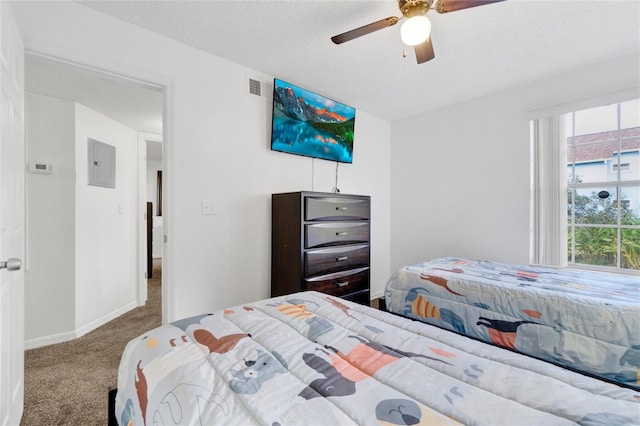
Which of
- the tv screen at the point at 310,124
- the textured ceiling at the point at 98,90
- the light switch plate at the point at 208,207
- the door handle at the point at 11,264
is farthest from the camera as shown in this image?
the tv screen at the point at 310,124

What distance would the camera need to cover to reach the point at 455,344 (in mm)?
1017

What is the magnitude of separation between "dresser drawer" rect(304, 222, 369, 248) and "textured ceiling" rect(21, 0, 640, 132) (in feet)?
4.60

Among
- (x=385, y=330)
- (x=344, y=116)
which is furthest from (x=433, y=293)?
(x=344, y=116)

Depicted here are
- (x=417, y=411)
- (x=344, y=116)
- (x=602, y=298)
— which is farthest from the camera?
(x=344, y=116)

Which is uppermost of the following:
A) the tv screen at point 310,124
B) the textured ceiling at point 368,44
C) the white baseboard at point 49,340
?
the textured ceiling at point 368,44

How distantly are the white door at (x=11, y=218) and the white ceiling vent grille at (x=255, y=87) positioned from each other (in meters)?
1.45

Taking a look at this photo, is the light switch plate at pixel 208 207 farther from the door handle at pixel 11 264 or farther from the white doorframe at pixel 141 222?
the white doorframe at pixel 141 222

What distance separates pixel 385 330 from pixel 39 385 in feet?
7.81

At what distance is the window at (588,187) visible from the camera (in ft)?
8.27

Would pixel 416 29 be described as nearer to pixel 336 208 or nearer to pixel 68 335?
pixel 336 208

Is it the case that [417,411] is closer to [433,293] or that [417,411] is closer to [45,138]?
[433,293]

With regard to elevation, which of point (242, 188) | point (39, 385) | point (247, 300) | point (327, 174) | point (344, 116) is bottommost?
point (39, 385)

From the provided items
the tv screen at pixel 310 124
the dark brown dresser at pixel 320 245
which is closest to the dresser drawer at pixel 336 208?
the dark brown dresser at pixel 320 245

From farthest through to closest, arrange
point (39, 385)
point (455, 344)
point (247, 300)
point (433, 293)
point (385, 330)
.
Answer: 1. point (247, 300)
2. point (433, 293)
3. point (39, 385)
4. point (385, 330)
5. point (455, 344)
